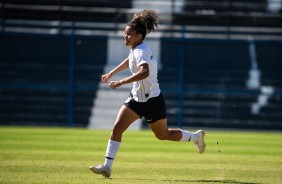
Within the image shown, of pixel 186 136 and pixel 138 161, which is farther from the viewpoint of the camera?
pixel 138 161

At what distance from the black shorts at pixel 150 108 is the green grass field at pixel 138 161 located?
2.48 ft

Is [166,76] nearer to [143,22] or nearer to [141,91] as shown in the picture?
[143,22]

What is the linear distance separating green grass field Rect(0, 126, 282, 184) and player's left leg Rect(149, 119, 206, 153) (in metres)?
0.43

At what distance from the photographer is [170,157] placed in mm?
13195

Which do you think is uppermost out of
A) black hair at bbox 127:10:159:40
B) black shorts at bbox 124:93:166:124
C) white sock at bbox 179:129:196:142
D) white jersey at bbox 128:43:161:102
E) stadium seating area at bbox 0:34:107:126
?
black hair at bbox 127:10:159:40

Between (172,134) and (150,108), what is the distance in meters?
0.72

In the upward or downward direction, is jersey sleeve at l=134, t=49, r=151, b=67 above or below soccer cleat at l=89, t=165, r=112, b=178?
above

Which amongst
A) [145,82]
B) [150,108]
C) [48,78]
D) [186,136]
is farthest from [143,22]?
[48,78]

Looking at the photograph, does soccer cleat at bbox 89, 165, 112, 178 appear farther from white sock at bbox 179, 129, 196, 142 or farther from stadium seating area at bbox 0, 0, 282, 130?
→ stadium seating area at bbox 0, 0, 282, 130

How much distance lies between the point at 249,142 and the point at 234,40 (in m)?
6.80

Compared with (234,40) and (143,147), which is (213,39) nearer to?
(234,40)

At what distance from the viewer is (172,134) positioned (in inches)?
408

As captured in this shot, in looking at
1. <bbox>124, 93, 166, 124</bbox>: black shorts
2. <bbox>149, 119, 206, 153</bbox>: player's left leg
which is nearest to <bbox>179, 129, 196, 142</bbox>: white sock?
<bbox>149, 119, 206, 153</bbox>: player's left leg

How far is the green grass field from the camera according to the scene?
941cm
